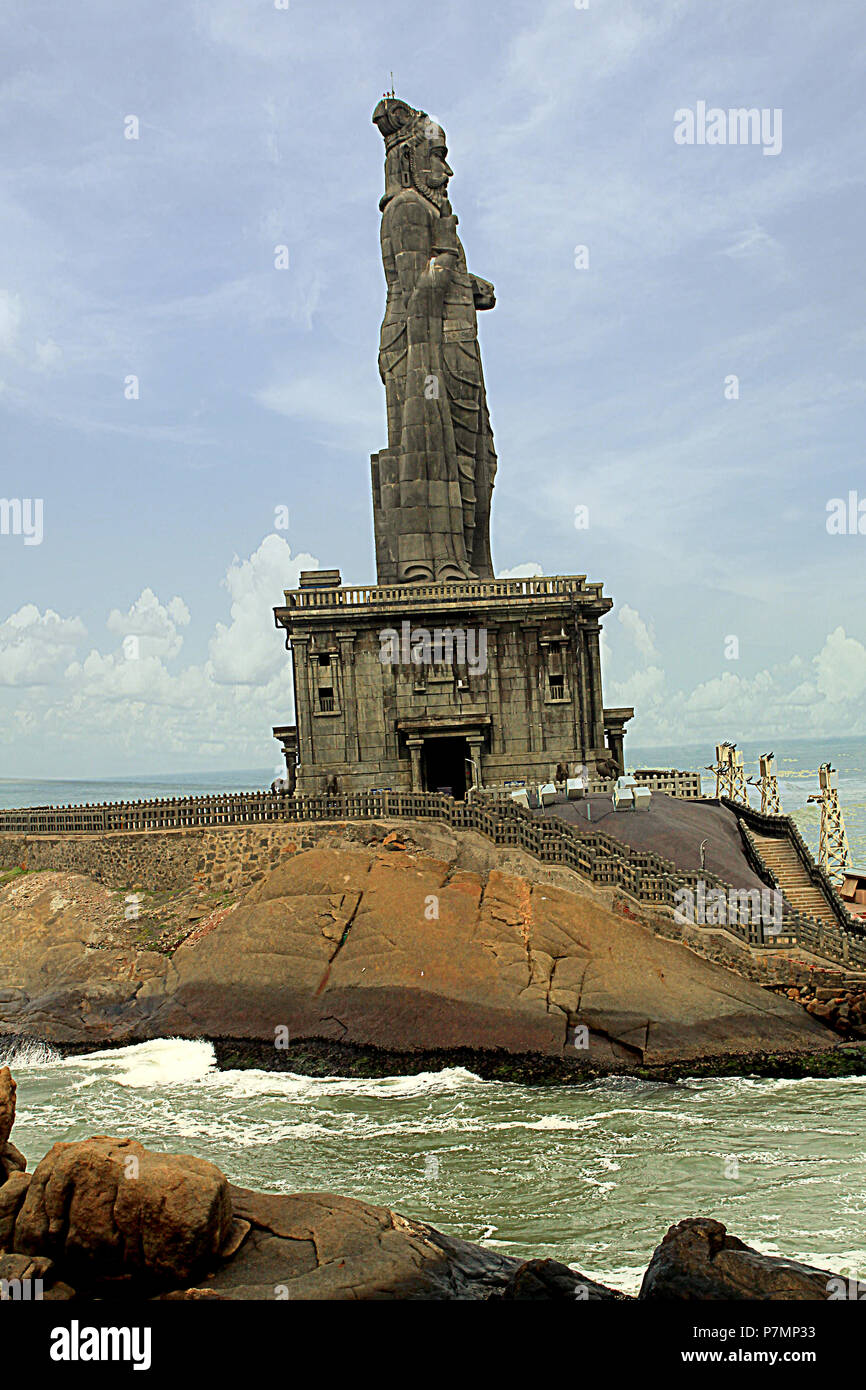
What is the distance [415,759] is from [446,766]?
330 cm

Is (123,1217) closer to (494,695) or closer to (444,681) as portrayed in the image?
(444,681)

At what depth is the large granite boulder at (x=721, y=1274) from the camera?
1262 centimetres

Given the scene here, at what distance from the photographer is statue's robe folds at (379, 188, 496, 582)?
4462 cm

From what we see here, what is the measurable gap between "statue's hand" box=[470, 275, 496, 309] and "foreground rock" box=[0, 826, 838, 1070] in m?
26.5

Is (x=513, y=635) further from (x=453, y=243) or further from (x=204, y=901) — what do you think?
(x=453, y=243)

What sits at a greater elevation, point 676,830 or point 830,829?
point 676,830

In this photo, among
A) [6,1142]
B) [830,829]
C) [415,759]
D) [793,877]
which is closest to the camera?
[6,1142]

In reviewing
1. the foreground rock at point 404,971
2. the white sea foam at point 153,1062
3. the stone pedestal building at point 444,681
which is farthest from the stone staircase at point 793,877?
the white sea foam at point 153,1062

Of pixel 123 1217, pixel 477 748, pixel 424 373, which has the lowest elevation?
pixel 123 1217

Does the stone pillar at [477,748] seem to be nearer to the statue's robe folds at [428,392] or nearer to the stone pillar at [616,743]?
the stone pillar at [616,743]

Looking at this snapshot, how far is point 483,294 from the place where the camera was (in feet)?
159

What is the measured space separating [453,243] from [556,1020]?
33.8 meters

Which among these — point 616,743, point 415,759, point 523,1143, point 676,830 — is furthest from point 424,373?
point 523,1143
